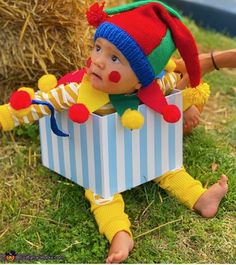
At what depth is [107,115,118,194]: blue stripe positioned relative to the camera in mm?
1774

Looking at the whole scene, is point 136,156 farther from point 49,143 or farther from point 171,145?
point 49,143

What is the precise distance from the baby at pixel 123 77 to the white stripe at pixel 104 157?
4 cm

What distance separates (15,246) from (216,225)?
0.64 meters

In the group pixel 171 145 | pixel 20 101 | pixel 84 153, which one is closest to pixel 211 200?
pixel 171 145

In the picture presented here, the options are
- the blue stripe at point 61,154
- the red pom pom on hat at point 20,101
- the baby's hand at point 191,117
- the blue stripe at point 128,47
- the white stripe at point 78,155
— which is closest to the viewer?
the blue stripe at point 128,47

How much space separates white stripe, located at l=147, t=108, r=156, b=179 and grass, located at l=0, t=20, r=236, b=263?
0.29ft

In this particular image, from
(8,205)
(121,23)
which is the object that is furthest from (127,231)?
(121,23)

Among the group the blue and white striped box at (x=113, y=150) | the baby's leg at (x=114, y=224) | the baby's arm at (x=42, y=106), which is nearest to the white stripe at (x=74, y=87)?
the baby's arm at (x=42, y=106)

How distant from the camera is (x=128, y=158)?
1866 mm

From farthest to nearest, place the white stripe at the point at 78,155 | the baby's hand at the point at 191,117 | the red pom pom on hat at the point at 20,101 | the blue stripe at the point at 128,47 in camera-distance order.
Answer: the baby's hand at the point at 191,117 → the white stripe at the point at 78,155 → the red pom pom on hat at the point at 20,101 → the blue stripe at the point at 128,47

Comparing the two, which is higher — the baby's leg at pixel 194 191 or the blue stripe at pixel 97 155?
the blue stripe at pixel 97 155

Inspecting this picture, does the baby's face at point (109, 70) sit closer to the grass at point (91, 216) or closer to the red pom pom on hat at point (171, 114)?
the red pom pom on hat at point (171, 114)

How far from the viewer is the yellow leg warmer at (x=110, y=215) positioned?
5.81ft

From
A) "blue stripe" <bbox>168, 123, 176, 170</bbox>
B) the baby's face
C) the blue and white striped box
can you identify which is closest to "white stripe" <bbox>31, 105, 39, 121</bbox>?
the blue and white striped box
